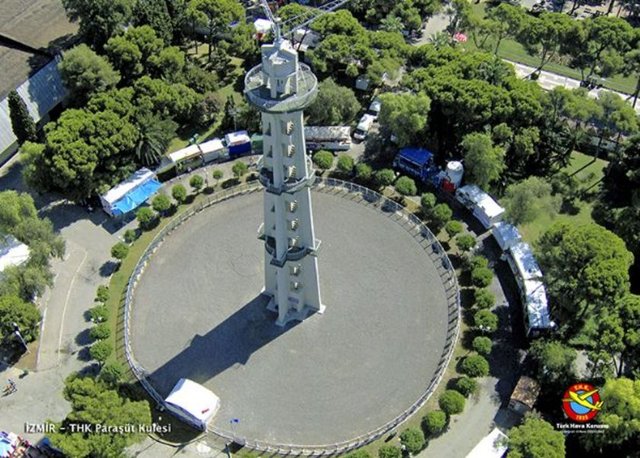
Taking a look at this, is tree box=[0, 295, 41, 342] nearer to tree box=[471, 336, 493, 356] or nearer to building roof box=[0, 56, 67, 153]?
building roof box=[0, 56, 67, 153]

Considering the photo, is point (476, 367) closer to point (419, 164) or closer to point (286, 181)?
point (286, 181)

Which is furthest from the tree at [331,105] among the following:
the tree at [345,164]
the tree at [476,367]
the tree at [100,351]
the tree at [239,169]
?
the tree at [100,351]

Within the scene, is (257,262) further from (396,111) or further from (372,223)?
(396,111)

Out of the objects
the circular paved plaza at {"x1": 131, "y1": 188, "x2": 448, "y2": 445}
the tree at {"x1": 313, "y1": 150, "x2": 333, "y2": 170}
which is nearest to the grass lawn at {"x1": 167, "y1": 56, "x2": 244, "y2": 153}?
the circular paved plaza at {"x1": 131, "y1": 188, "x2": 448, "y2": 445}

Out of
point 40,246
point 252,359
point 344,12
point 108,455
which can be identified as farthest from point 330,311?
point 344,12

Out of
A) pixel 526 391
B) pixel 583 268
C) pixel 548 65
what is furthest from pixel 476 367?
pixel 548 65
